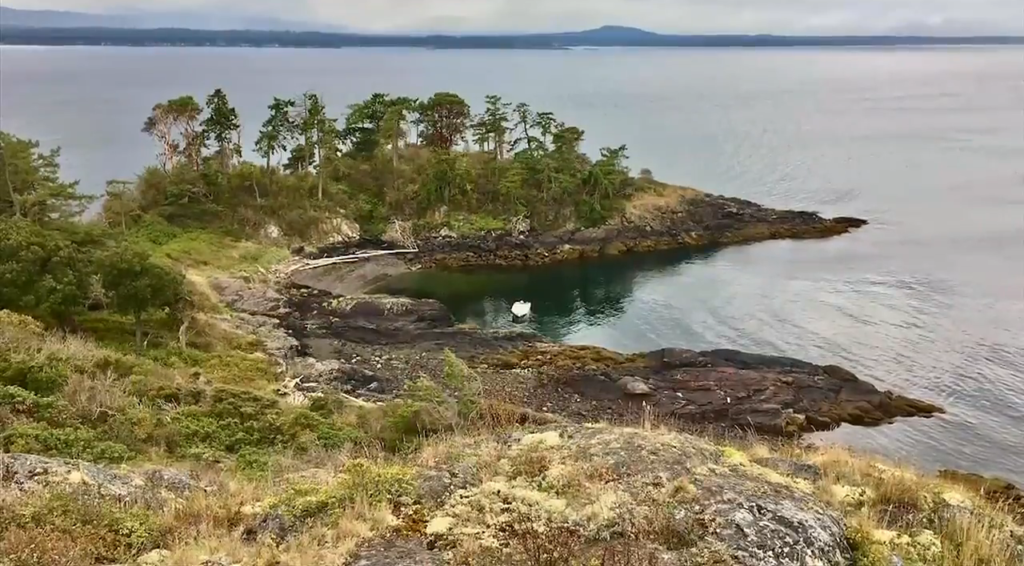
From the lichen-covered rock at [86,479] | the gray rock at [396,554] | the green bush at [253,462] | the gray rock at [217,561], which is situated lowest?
the green bush at [253,462]

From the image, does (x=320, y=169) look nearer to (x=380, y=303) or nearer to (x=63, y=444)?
(x=380, y=303)

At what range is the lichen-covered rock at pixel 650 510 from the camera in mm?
5680

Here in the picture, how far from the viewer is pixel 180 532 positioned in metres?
6.48

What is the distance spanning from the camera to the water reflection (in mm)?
39312

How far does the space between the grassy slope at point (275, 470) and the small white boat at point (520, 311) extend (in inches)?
698

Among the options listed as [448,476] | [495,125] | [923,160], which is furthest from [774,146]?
[448,476]

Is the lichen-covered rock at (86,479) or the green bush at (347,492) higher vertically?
the green bush at (347,492)

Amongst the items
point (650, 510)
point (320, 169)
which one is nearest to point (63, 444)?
point (650, 510)

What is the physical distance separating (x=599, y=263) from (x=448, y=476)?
43612 millimetres

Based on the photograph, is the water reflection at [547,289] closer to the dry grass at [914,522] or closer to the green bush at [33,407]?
the green bush at [33,407]

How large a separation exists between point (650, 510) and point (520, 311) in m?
32.1

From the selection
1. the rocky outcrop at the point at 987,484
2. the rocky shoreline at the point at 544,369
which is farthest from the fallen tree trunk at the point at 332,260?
the rocky outcrop at the point at 987,484

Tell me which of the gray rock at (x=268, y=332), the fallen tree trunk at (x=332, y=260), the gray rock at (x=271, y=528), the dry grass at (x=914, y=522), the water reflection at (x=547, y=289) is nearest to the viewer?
the dry grass at (x=914, y=522)

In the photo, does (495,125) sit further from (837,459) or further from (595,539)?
(595,539)
